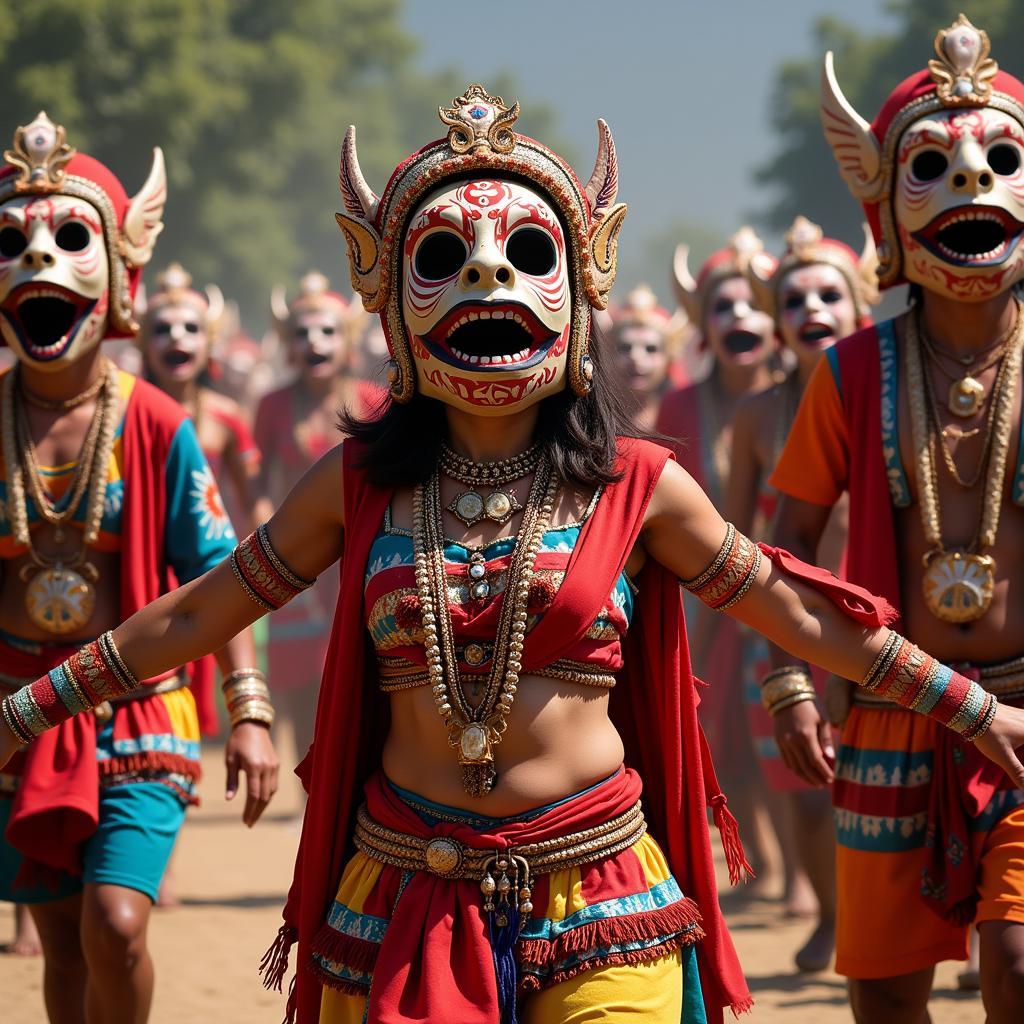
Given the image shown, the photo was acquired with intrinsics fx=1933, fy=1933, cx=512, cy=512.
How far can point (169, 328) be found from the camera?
1051 cm

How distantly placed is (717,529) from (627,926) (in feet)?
2.85

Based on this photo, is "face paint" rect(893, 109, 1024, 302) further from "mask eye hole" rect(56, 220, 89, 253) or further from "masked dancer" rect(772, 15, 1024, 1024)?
"mask eye hole" rect(56, 220, 89, 253)

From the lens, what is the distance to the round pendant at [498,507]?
4121mm

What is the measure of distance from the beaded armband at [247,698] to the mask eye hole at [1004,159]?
7.89 ft

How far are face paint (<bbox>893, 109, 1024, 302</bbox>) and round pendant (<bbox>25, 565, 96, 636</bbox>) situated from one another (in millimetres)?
2489

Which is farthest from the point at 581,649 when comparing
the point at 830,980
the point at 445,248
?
the point at 830,980

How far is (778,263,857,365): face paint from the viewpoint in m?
8.23

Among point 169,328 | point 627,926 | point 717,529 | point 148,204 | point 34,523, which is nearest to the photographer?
point 627,926

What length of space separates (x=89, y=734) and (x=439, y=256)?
1.95 metres

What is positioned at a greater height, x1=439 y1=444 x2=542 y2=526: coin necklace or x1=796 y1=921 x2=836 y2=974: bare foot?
x1=439 y1=444 x2=542 y2=526: coin necklace

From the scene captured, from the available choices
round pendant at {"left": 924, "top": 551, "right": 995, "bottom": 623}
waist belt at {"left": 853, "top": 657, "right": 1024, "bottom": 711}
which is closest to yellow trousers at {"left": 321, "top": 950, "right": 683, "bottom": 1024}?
waist belt at {"left": 853, "top": 657, "right": 1024, "bottom": 711}

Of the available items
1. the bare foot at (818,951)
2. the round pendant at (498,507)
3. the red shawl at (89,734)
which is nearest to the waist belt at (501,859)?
the round pendant at (498,507)

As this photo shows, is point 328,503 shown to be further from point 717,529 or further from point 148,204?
point 148,204

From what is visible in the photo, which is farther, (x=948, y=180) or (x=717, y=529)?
(x=948, y=180)
